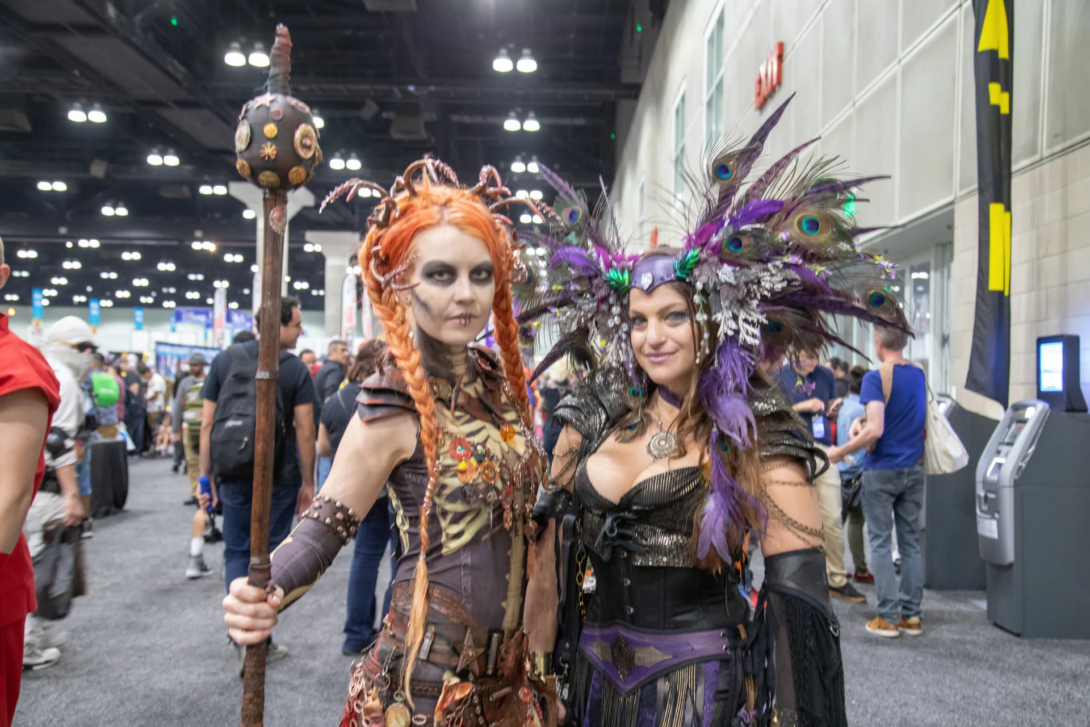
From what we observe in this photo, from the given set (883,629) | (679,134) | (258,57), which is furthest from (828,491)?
(258,57)

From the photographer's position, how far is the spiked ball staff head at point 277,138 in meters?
1.39

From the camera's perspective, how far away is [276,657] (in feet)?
12.7

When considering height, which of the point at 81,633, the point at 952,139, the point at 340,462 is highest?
the point at 952,139

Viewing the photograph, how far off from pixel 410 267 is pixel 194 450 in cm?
594

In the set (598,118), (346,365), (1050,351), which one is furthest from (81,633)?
(598,118)

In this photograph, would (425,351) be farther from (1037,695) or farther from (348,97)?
(348,97)

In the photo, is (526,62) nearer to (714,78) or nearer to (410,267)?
(714,78)

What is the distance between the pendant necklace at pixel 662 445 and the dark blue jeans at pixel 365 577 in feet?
7.86

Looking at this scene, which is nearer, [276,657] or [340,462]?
[340,462]

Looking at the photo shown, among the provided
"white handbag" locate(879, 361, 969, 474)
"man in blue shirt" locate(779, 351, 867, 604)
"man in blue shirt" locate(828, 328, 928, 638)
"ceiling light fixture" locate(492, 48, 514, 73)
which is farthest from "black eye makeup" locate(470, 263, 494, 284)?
"ceiling light fixture" locate(492, 48, 514, 73)

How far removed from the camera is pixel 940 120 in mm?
5105

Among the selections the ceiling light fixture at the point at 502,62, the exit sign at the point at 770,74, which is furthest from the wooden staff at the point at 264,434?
the ceiling light fixture at the point at 502,62

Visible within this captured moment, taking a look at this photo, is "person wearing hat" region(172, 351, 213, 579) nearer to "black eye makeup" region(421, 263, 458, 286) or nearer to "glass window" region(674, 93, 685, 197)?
"black eye makeup" region(421, 263, 458, 286)

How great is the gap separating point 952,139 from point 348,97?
11138mm
